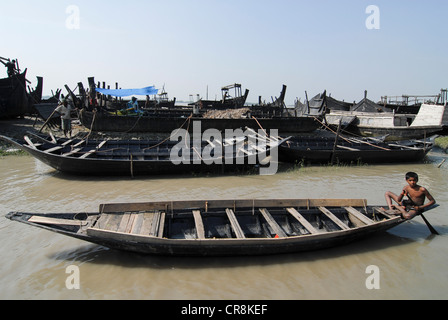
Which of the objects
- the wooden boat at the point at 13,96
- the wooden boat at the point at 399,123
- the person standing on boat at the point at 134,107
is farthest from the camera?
the wooden boat at the point at 399,123

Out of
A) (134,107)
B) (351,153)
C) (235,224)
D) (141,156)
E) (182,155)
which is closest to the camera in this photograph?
(235,224)

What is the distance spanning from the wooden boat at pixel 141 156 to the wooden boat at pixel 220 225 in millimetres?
4657

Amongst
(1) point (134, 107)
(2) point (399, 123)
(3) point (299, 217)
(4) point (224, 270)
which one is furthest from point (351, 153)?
(1) point (134, 107)

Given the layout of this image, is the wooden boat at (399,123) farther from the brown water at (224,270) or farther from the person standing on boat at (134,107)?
the person standing on boat at (134,107)

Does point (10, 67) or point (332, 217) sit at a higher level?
point (10, 67)

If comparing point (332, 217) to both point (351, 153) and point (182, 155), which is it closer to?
point (182, 155)

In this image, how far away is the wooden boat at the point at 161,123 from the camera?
16.0 m

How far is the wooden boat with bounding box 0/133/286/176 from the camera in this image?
9570 millimetres

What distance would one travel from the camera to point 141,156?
10.5 metres

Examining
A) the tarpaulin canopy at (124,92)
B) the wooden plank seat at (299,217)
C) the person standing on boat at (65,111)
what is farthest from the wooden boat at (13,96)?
the wooden plank seat at (299,217)

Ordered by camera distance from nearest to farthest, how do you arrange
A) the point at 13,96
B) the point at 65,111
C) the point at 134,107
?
the point at 65,111, the point at 13,96, the point at 134,107

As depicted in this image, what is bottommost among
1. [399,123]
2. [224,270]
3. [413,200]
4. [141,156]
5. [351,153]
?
[224,270]

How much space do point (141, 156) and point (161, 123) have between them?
6.66 meters
